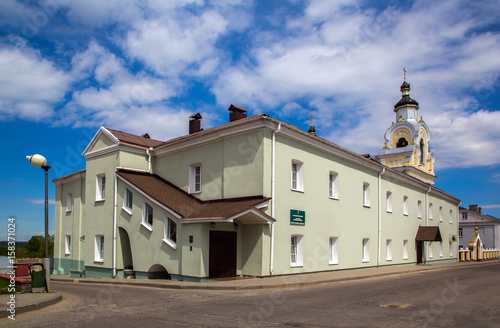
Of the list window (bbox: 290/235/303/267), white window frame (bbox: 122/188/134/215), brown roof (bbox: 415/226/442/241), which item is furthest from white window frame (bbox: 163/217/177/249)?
brown roof (bbox: 415/226/442/241)

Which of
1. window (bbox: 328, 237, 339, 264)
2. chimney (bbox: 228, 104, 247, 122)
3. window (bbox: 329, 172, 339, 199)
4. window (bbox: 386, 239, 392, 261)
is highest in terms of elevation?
chimney (bbox: 228, 104, 247, 122)

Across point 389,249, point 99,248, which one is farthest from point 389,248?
point 99,248

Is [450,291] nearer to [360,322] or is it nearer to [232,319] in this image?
[360,322]

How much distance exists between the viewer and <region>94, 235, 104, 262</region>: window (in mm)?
22344

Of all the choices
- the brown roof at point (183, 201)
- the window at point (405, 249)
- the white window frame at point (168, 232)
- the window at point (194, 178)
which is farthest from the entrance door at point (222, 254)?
the window at point (405, 249)

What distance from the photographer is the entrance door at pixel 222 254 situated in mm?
16531

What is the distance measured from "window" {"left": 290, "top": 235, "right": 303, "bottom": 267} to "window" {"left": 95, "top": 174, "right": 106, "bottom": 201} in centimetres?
1094

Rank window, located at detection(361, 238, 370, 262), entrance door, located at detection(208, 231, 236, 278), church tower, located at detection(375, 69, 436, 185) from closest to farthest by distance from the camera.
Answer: entrance door, located at detection(208, 231, 236, 278) < window, located at detection(361, 238, 370, 262) < church tower, located at detection(375, 69, 436, 185)

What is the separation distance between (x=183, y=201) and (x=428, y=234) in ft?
71.9

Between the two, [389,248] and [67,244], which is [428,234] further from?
[67,244]

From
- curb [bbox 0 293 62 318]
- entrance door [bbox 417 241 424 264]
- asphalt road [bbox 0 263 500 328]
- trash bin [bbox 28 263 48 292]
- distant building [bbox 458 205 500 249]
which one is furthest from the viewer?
distant building [bbox 458 205 500 249]

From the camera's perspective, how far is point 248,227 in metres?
17.4

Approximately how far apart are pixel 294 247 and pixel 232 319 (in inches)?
418

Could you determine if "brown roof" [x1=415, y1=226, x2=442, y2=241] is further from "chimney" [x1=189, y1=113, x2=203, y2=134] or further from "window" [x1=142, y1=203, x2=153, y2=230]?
"window" [x1=142, y1=203, x2=153, y2=230]
